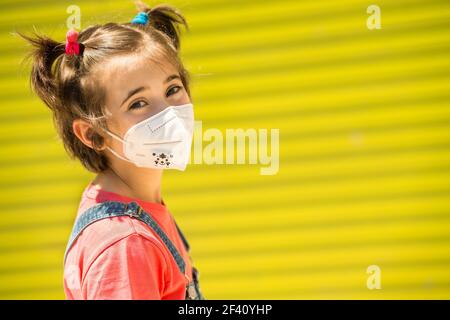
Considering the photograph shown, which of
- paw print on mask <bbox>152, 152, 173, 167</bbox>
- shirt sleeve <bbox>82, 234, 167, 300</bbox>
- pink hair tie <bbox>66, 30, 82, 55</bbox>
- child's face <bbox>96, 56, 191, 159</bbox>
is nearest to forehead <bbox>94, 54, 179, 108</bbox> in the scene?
child's face <bbox>96, 56, 191, 159</bbox>

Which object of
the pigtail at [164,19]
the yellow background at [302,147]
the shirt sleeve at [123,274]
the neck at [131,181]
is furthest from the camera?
the yellow background at [302,147]

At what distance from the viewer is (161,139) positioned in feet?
7.39

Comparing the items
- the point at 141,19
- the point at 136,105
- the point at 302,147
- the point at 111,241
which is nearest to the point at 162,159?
the point at 136,105

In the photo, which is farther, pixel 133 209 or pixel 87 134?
pixel 87 134

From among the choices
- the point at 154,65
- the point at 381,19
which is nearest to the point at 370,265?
the point at 381,19

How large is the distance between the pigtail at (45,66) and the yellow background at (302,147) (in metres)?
1.53

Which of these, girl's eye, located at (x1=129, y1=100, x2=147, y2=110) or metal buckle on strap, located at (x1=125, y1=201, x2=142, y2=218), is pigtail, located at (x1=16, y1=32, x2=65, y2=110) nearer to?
girl's eye, located at (x1=129, y1=100, x2=147, y2=110)

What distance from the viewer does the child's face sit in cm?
216

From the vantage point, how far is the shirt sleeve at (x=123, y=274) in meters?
1.91

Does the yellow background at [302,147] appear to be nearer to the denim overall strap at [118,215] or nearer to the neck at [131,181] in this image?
the neck at [131,181]

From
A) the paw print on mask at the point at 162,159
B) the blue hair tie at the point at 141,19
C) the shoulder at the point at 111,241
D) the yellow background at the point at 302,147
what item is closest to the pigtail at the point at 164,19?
the blue hair tie at the point at 141,19

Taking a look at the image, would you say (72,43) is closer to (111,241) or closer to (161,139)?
(161,139)

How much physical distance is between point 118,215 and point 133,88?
0.42 m
